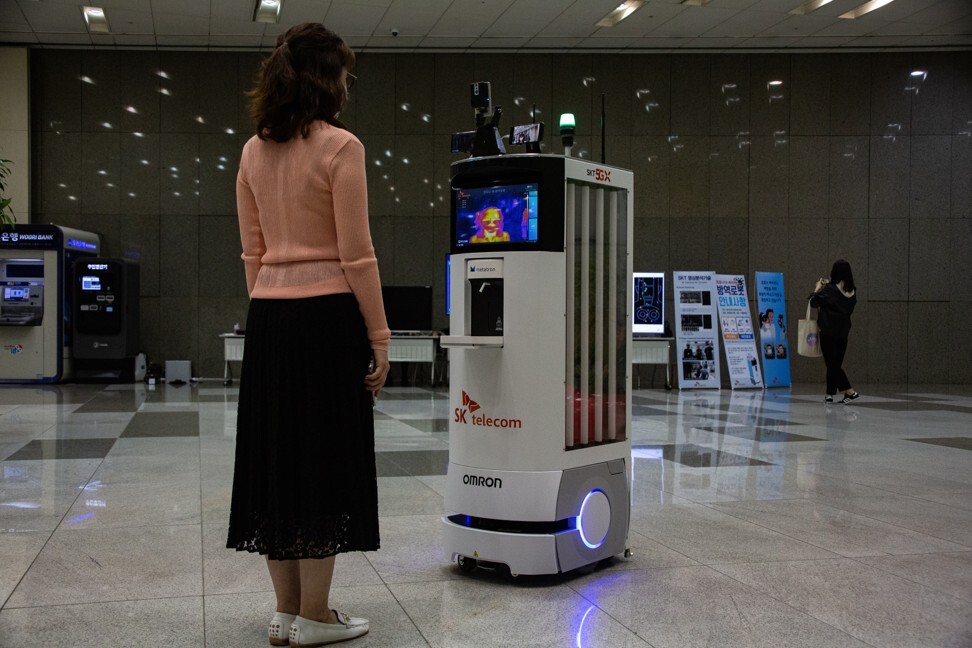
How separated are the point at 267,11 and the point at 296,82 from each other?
10.7 metres

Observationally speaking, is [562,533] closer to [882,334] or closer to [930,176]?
[882,334]

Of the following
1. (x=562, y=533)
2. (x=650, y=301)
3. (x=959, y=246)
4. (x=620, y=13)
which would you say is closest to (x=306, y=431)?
(x=562, y=533)

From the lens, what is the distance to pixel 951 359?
14586 millimetres

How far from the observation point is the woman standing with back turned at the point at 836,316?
34.6 feet

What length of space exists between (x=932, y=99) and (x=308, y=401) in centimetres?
1489

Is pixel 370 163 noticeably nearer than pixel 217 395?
No

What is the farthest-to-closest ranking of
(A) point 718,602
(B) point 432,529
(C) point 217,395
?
(C) point 217,395 → (B) point 432,529 → (A) point 718,602

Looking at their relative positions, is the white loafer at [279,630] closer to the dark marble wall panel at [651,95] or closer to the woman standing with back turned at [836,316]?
the woman standing with back turned at [836,316]

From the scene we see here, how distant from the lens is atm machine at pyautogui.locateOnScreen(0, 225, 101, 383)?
41.0 ft

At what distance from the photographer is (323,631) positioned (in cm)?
252

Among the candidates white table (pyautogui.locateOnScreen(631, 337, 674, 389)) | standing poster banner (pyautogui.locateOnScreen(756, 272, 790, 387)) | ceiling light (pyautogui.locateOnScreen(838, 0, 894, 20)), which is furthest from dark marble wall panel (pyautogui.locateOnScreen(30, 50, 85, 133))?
ceiling light (pyautogui.locateOnScreen(838, 0, 894, 20))

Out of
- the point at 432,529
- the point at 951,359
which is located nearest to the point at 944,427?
the point at 432,529

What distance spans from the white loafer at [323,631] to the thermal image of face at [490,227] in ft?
4.63

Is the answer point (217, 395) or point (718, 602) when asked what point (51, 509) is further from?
point (217, 395)
